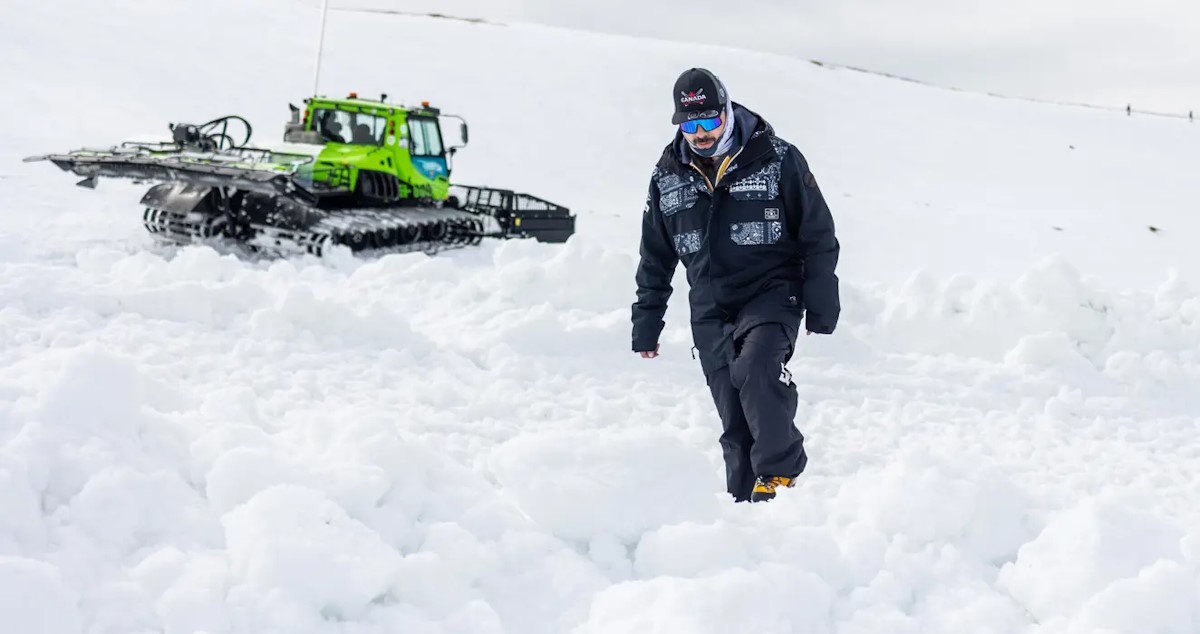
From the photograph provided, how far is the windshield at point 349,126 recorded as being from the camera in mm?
14367

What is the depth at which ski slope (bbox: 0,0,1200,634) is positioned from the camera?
3176 millimetres

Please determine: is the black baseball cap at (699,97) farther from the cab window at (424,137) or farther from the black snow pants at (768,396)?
the cab window at (424,137)

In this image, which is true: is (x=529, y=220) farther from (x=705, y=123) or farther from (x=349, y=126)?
(x=705, y=123)

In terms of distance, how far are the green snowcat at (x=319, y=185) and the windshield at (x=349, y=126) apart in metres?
0.01

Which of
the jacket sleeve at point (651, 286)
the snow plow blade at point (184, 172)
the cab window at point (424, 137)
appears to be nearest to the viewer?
the jacket sleeve at point (651, 286)

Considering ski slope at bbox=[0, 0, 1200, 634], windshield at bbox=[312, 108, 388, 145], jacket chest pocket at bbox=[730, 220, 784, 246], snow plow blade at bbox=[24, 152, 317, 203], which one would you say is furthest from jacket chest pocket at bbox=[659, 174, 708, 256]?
windshield at bbox=[312, 108, 388, 145]

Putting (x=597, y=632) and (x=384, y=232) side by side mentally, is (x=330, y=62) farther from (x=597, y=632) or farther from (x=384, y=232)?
(x=597, y=632)

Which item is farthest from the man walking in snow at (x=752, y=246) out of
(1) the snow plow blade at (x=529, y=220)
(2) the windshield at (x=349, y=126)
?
(1) the snow plow blade at (x=529, y=220)

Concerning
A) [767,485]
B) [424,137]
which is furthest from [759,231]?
[424,137]

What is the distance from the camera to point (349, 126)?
47.7 ft

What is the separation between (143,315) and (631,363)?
3.13 m

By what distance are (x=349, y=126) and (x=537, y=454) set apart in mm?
11451

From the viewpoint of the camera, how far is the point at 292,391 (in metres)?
5.74

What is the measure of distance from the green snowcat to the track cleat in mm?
7931
